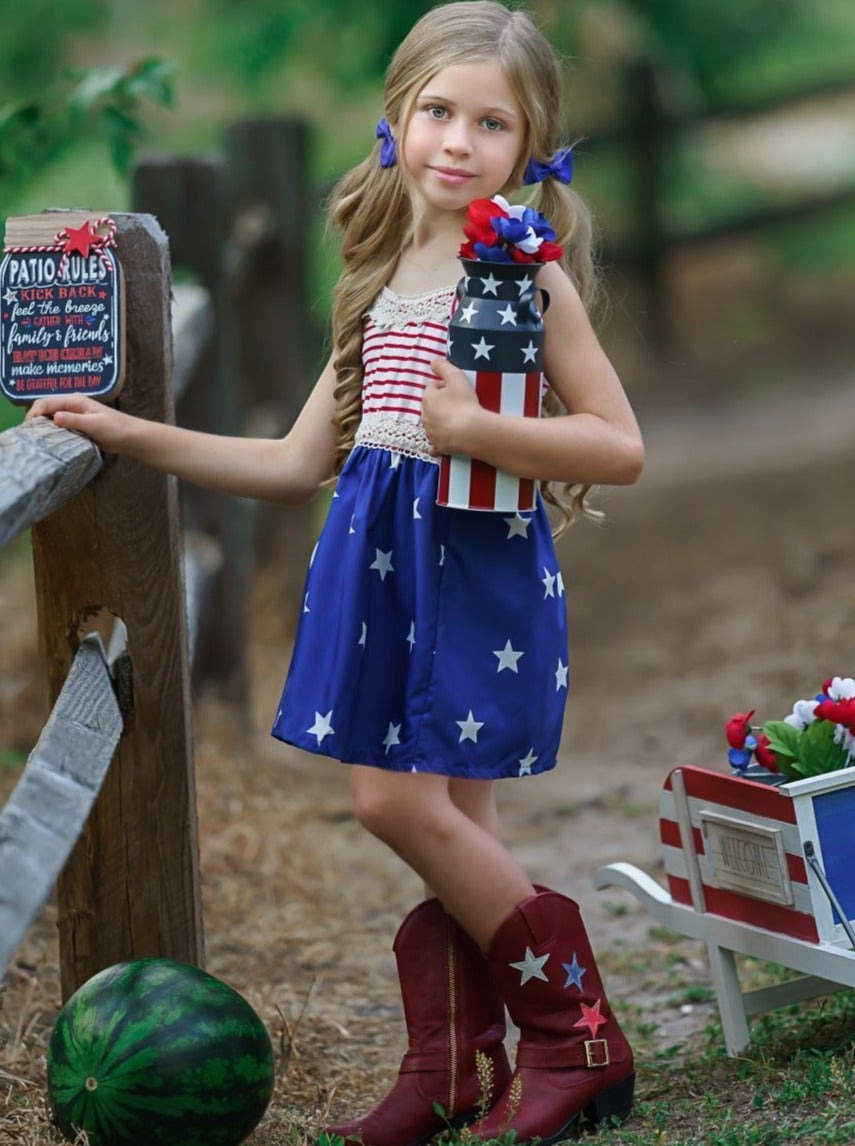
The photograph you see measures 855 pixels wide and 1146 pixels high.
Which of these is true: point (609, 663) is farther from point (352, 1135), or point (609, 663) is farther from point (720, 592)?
point (352, 1135)

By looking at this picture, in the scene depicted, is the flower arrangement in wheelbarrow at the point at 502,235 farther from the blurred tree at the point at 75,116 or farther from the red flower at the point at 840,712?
the blurred tree at the point at 75,116

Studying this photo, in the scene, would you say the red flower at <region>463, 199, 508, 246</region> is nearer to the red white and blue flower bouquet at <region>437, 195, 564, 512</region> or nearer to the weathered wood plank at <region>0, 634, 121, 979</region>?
the red white and blue flower bouquet at <region>437, 195, 564, 512</region>

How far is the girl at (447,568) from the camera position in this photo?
242 cm

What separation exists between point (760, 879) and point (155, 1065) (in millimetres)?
967

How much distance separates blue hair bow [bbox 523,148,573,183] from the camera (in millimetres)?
2490

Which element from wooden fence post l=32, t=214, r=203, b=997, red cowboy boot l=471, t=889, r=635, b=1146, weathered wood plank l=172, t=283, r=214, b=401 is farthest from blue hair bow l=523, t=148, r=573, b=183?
weathered wood plank l=172, t=283, r=214, b=401

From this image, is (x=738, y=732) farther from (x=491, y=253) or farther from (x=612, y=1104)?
(x=491, y=253)

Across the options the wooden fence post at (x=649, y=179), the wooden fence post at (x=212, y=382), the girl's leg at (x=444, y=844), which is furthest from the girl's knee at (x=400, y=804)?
the wooden fence post at (x=649, y=179)

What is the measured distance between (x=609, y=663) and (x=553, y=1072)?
3403 mm

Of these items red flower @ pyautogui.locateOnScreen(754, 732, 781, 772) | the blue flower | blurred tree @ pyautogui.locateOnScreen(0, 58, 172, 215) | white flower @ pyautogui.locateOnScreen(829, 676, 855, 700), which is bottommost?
red flower @ pyautogui.locateOnScreen(754, 732, 781, 772)

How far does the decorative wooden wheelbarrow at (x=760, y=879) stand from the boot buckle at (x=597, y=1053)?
11.4 inches

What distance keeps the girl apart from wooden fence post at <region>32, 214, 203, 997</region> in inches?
4.5

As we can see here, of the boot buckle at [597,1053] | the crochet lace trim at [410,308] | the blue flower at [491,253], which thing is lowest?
the boot buckle at [597,1053]

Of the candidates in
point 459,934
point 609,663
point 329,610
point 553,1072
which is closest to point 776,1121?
point 553,1072
